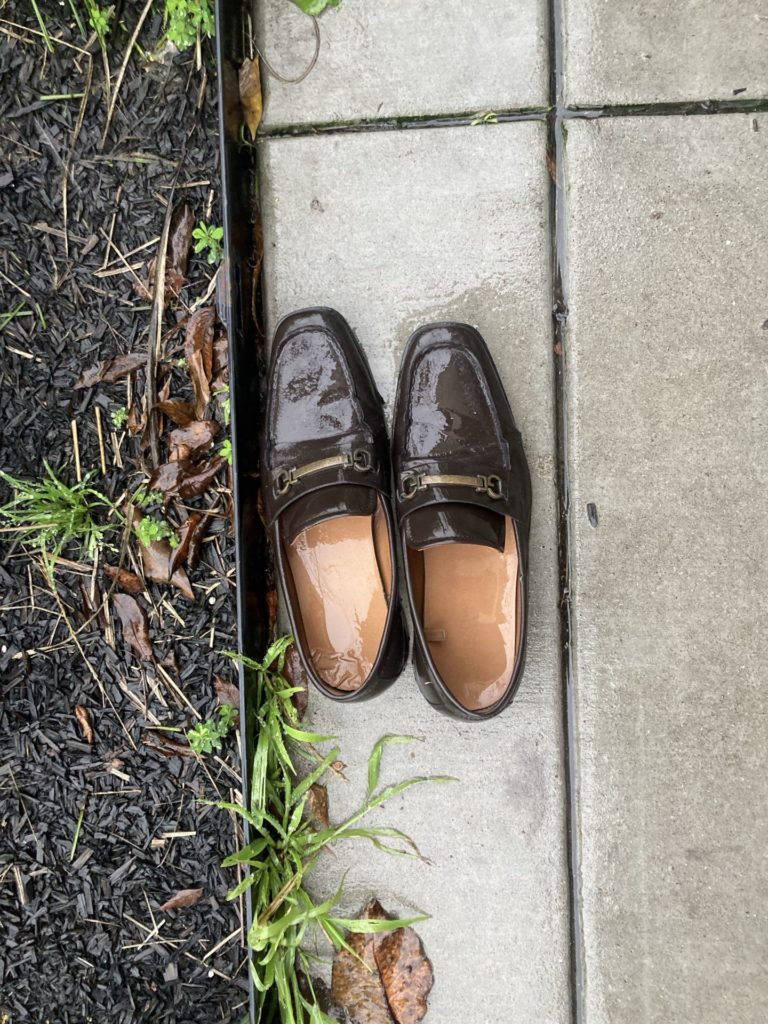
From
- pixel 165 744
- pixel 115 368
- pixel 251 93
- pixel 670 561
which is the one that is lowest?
pixel 165 744

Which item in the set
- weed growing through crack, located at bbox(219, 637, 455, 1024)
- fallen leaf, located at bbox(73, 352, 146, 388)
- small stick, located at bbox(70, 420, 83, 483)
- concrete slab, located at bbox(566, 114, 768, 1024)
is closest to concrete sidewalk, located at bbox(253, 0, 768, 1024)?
concrete slab, located at bbox(566, 114, 768, 1024)

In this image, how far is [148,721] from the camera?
2.08 m

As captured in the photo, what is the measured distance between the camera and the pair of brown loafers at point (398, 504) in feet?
6.27

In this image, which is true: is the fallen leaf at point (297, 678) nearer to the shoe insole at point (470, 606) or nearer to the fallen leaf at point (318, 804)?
the fallen leaf at point (318, 804)

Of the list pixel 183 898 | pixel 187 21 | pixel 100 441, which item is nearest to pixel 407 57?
pixel 187 21

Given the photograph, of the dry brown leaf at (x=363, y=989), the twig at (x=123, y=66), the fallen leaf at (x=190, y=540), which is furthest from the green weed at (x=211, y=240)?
the dry brown leaf at (x=363, y=989)

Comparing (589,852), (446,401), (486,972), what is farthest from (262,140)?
(486,972)

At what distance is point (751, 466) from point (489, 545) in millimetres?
699

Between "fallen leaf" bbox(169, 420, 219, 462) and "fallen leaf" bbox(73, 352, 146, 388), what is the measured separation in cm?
22

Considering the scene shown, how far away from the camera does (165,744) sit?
207 cm

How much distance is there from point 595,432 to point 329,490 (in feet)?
2.28

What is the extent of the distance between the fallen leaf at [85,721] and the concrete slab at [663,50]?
2.02 m

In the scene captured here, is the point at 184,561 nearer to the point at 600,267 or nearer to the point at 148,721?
the point at 148,721

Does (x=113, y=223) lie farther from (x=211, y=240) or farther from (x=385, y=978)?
(x=385, y=978)
